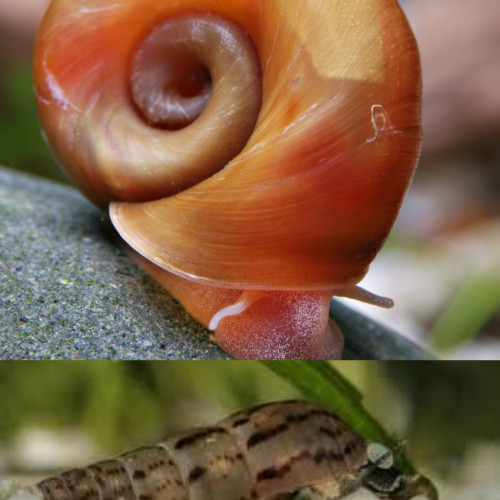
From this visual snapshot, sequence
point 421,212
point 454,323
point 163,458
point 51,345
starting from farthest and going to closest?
point 421,212
point 454,323
point 51,345
point 163,458

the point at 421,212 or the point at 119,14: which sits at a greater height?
the point at 119,14

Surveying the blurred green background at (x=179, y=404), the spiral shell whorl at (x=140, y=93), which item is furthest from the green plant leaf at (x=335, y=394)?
the spiral shell whorl at (x=140, y=93)

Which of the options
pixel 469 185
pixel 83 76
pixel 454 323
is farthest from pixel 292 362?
pixel 469 185

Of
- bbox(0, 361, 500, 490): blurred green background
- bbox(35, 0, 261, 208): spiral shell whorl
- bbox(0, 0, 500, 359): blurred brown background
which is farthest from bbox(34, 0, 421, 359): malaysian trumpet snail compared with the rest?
bbox(0, 0, 500, 359): blurred brown background

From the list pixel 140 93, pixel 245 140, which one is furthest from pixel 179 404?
pixel 140 93

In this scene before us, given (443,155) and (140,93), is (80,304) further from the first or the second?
(443,155)

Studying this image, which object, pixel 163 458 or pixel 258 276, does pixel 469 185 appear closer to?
pixel 258 276
